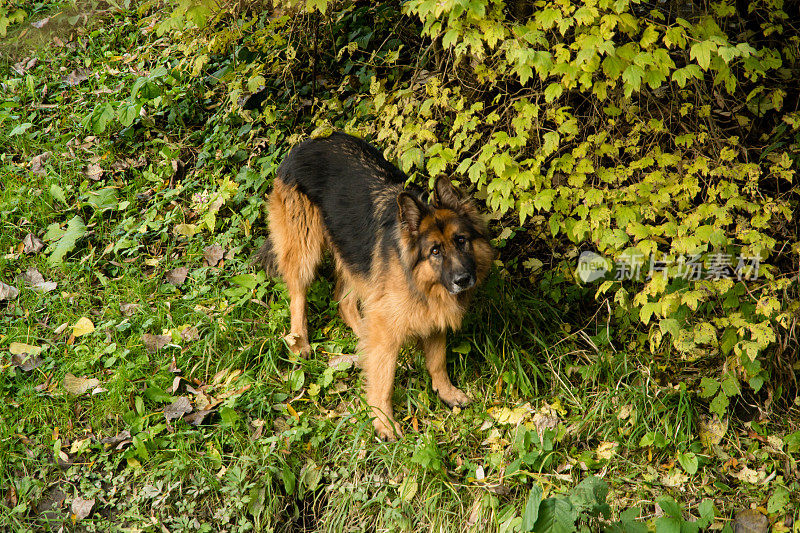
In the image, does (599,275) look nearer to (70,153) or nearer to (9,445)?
(9,445)

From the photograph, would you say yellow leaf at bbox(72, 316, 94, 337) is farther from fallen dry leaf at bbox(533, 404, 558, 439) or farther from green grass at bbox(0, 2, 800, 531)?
fallen dry leaf at bbox(533, 404, 558, 439)

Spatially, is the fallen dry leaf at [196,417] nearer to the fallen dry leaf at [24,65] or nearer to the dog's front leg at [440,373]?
the dog's front leg at [440,373]

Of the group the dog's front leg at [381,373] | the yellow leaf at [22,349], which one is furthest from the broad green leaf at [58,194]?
the dog's front leg at [381,373]

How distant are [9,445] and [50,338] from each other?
978mm

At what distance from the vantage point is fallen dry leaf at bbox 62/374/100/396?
4.50 m

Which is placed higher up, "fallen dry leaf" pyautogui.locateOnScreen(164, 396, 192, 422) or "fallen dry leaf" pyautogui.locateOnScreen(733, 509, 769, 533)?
"fallen dry leaf" pyautogui.locateOnScreen(164, 396, 192, 422)

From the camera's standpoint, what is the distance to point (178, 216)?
5898 millimetres

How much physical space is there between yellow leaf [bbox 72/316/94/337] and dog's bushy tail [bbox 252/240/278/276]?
4.32 ft

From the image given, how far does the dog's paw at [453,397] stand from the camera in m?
4.65

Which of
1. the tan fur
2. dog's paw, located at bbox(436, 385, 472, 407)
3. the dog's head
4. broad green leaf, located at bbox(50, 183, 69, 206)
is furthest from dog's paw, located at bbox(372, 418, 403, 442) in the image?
broad green leaf, located at bbox(50, 183, 69, 206)

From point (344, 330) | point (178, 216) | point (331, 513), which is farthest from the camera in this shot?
point (178, 216)

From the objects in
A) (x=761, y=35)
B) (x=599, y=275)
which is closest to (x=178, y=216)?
(x=599, y=275)

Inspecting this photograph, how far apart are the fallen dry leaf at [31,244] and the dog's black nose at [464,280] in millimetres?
3771

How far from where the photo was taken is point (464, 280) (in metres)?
4.05
